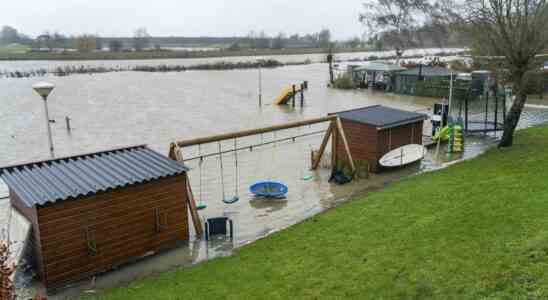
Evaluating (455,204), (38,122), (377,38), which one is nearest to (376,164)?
(455,204)

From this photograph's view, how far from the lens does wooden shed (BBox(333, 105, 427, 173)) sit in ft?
53.3

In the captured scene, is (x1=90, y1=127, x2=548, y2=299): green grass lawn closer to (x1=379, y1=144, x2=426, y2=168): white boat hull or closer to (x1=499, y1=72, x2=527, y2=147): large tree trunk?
(x1=379, y1=144, x2=426, y2=168): white boat hull

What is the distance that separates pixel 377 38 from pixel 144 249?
177ft

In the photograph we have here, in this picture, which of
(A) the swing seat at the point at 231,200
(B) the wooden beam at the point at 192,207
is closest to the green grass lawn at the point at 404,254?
(B) the wooden beam at the point at 192,207

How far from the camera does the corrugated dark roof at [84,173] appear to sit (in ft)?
29.0

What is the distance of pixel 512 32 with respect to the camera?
50.5ft

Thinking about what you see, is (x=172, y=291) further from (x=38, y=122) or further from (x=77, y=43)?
(x=77, y=43)

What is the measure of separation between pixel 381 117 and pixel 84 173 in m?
11.0

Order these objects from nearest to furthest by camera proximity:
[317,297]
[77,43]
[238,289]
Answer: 1. [317,297]
2. [238,289]
3. [77,43]

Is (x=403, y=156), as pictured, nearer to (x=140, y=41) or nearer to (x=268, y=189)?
(x=268, y=189)

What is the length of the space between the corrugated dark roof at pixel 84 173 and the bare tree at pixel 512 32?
12115 millimetres

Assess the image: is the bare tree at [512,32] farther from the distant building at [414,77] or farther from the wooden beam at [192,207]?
the distant building at [414,77]

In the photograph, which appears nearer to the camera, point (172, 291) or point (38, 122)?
point (172, 291)

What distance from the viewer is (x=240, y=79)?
56.9m
